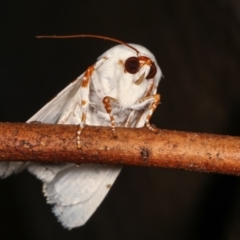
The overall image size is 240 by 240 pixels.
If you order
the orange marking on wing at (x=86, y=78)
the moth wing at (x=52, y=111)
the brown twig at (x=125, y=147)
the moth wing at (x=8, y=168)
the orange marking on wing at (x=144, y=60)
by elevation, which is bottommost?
the moth wing at (x=8, y=168)

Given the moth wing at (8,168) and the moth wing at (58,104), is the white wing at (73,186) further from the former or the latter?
the moth wing at (8,168)

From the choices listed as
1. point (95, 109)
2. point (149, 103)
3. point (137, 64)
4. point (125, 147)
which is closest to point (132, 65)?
point (137, 64)

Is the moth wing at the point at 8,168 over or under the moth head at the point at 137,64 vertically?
under

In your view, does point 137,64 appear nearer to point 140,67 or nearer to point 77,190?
point 140,67

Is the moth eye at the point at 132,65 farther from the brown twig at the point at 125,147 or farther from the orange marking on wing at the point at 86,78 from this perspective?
the brown twig at the point at 125,147

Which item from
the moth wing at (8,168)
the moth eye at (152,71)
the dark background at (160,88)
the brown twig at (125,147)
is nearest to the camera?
the brown twig at (125,147)

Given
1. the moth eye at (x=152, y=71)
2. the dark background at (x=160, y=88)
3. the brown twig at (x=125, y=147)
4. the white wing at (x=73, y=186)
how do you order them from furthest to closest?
1. the dark background at (x=160, y=88)
2. the white wing at (x=73, y=186)
3. the moth eye at (x=152, y=71)
4. the brown twig at (x=125, y=147)

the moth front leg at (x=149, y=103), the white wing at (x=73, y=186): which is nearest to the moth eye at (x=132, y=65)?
the moth front leg at (x=149, y=103)

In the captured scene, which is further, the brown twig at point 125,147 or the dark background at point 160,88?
the dark background at point 160,88

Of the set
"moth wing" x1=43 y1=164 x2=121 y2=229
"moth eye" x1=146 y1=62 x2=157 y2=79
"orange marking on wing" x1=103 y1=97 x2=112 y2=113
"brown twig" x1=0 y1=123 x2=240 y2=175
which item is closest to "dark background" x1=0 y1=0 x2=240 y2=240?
"moth wing" x1=43 y1=164 x2=121 y2=229
